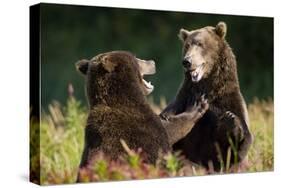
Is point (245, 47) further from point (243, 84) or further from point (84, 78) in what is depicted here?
point (84, 78)

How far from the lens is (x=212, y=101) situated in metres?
10.2

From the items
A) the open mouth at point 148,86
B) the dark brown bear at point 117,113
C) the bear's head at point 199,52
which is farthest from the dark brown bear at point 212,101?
the dark brown bear at point 117,113

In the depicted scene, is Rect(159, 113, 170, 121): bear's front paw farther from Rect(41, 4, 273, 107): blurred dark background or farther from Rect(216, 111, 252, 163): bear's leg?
Rect(216, 111, 252, 163): bear's leg

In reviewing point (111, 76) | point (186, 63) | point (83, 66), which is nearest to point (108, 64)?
point (111, 76)

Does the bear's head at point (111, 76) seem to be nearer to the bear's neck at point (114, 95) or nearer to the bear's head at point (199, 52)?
the bear's neck at point (114, 95)

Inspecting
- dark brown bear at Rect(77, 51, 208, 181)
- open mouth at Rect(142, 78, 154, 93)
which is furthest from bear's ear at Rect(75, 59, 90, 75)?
open mouth at Rect(142, 78, 154, 93)

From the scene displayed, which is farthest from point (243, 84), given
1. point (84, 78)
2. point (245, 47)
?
point (84, 78)

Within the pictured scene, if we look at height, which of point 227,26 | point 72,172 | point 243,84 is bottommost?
point 72,172

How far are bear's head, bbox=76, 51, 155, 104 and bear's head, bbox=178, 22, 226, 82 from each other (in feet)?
2.90

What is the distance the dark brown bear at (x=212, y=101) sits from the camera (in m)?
10.1

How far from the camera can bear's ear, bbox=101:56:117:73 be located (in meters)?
9.21

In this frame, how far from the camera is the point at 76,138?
9672mm

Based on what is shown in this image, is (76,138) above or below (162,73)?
below

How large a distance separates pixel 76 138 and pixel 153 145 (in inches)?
40.0
